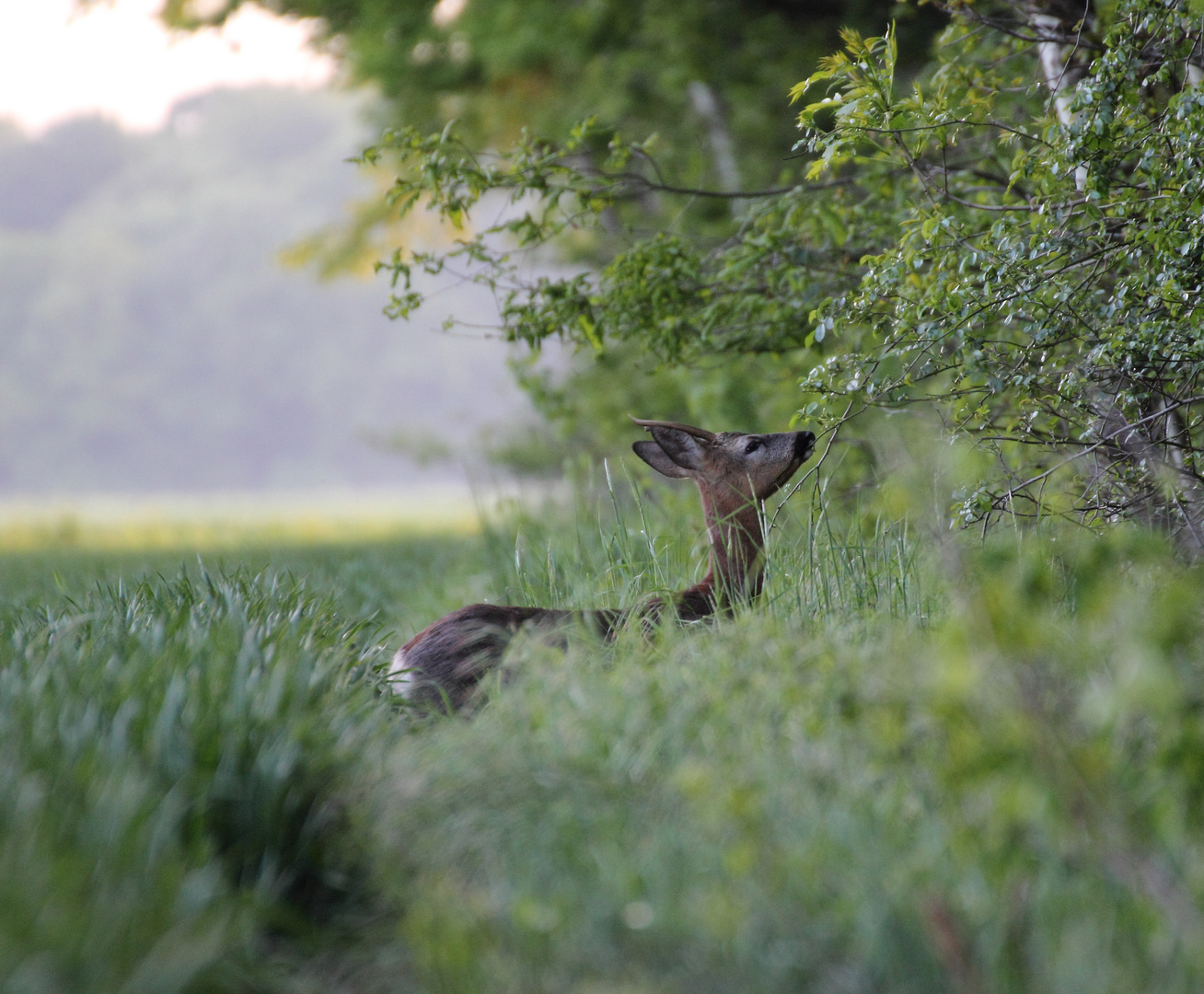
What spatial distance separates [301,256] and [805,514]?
12910mm

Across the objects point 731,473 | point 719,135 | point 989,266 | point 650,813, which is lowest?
point 650,813

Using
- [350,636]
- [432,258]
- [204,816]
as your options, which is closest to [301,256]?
[432,258]

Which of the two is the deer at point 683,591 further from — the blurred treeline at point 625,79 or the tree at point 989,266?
the blurred treeline at point 625,79

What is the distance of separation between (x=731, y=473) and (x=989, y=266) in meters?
1.20

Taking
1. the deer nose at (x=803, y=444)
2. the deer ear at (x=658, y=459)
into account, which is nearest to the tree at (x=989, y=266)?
the deer nose at (x=803, y=444)

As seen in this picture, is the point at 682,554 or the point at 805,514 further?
the point at 805,514

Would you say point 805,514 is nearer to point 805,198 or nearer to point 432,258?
point 805,198

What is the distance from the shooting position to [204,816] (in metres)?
2.52

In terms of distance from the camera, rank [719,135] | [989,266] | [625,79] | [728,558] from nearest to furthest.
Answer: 1. [989,266]
2. [728,558]
3. [719,135]
4. [625,79]

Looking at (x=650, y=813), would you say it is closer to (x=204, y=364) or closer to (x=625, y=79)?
(x=625, y=79)

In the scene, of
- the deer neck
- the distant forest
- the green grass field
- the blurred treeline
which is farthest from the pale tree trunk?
the distant forest

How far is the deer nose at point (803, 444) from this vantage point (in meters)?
4.31

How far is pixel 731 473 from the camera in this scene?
4434 millimetres

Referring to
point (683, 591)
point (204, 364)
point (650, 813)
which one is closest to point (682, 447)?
point (683, 591)
